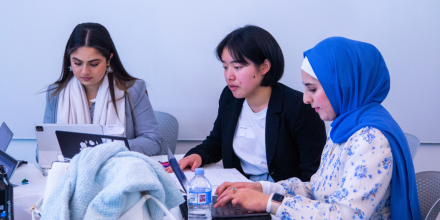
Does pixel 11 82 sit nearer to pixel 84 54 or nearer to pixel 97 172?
pixel 84 54

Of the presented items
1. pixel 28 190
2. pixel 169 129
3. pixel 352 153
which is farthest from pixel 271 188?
pixel 169 129

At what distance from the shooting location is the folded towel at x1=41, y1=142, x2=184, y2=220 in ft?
2.48

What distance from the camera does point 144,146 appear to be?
75.5 inches

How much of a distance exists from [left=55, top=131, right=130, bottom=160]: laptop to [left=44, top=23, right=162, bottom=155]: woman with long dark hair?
0.53 meters

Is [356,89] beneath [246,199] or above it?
above

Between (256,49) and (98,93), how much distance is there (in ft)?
3.06

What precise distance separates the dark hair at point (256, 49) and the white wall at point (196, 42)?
733mm

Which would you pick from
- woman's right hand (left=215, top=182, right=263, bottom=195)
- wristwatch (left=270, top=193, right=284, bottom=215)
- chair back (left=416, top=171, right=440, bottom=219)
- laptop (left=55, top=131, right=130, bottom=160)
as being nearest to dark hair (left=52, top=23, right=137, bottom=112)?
laptop (left=55, top=131, right=130, bottom=160)

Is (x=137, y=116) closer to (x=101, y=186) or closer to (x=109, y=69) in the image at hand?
(x=109, y=69)

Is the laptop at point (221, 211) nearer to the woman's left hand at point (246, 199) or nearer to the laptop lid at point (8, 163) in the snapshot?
the woman's left hand at point (246, 199)

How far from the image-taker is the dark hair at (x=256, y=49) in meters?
1.79

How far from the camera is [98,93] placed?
209 cm

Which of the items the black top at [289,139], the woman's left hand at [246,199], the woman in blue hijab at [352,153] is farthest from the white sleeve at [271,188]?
the black top at [289,139]

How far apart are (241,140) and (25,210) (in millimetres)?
1056
